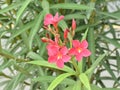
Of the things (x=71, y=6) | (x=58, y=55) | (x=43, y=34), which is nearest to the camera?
(x=58, y=55)

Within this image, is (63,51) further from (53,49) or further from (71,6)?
(71,6)

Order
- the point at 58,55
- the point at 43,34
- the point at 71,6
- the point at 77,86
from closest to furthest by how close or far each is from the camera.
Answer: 1. the point at 58,55
2. the point at 77,86
3. the point at 71,6
4. the point at 43,34

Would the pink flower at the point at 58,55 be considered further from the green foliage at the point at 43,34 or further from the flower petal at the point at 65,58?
the green foliage at the point at 43,34

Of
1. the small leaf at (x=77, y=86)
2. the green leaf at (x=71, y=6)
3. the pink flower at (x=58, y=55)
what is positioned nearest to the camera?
the pink flower at (x=58, y=55)

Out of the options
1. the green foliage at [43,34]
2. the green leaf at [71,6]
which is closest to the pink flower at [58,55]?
the green foliage at [43,34]

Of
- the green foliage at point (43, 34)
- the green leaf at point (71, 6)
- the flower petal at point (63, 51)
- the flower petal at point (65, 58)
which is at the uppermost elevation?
the flower petal at point (63, 51)

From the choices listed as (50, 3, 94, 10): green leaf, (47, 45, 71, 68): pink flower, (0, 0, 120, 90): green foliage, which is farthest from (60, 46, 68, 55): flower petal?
(50, 3, 94, 10): green leaf

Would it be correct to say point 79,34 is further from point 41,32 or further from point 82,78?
point 82,78

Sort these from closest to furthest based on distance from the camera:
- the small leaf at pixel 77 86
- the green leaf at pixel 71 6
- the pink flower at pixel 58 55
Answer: the pink flower at pixel 58 55
the small leaf at pixel 77 86
the green leaf at pixel 71 6

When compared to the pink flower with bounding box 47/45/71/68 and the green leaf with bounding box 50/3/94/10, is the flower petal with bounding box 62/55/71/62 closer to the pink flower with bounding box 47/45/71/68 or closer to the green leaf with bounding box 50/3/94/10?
the pink flower with bounding box 47/45/71/68

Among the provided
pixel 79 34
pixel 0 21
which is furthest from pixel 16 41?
pixel 79 34

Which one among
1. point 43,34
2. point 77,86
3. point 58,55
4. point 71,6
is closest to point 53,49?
point 58,55

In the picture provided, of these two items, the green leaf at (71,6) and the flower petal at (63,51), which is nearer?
the flower petal at (63,51)
